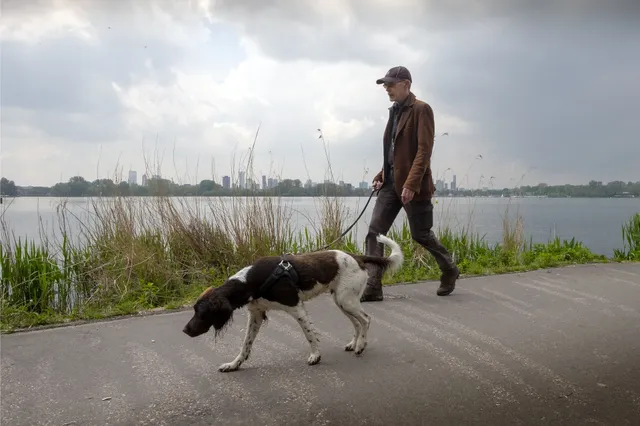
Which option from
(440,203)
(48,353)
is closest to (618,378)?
(48,353)

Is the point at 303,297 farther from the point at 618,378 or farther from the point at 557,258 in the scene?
the point at 557,258

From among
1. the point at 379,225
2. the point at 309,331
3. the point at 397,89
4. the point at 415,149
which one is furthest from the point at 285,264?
the point at 397,89

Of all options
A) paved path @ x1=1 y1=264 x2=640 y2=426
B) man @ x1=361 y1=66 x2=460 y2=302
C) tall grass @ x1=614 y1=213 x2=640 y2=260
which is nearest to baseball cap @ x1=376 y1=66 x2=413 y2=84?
man @ x1=361 y1=66 x2=460 y2=302

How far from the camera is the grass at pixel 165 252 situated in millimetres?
6219

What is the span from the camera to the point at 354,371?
3.63 m

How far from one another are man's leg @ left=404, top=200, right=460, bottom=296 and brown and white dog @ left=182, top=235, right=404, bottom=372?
1.54 metres

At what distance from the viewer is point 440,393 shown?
3.18m

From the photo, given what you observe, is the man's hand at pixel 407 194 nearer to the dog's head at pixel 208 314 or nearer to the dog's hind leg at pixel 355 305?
the dog's hind leg at pixel 355 305

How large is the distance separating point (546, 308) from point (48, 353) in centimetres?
461

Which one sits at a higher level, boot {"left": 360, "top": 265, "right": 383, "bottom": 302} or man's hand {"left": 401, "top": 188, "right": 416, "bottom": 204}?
man's hand {"left": 401, "top": 188, "right": 416, "bottom": 204}

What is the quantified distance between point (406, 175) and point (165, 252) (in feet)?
12.1

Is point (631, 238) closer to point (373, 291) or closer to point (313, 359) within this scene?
point (373, 291)

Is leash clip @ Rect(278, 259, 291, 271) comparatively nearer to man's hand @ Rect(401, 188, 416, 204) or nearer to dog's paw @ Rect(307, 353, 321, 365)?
dog's paw @ Rect(307, 353, 321, 365)

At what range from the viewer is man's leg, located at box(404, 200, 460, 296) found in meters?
5.67
